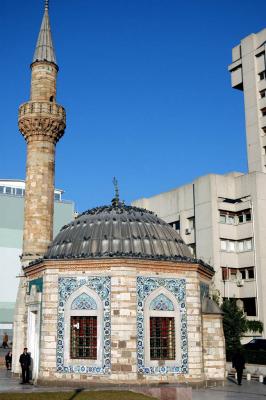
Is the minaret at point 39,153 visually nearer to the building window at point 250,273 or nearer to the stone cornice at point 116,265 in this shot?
the stone cornice at point 116,265

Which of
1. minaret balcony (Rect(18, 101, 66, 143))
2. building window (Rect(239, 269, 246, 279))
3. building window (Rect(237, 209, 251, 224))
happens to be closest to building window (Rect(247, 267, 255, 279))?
building window (Rect(239, 269, 246, 279))

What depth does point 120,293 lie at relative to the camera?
2039cm

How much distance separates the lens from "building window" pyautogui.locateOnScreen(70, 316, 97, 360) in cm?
2036

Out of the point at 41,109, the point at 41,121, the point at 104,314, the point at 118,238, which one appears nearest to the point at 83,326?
the point at 104,314

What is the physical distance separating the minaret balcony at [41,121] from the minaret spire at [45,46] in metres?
2.73

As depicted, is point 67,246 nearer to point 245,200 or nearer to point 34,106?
point 34,106

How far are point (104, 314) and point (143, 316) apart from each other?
1.54 m

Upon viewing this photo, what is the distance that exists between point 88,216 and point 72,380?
7.44 m

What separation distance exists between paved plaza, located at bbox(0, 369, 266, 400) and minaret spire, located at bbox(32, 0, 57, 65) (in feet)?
→ 57.7

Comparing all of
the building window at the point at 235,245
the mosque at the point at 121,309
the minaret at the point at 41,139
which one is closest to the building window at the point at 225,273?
the building window at the point at 235,245

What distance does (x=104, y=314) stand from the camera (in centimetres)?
2038

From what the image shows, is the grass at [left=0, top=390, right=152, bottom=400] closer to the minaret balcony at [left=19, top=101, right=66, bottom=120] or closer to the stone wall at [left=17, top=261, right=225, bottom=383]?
the stone wall at [left=17, top=261, right=225, bottom=383]

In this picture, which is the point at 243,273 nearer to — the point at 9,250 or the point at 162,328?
the point at 9,250

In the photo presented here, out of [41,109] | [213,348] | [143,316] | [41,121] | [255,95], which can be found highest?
[255,95]
